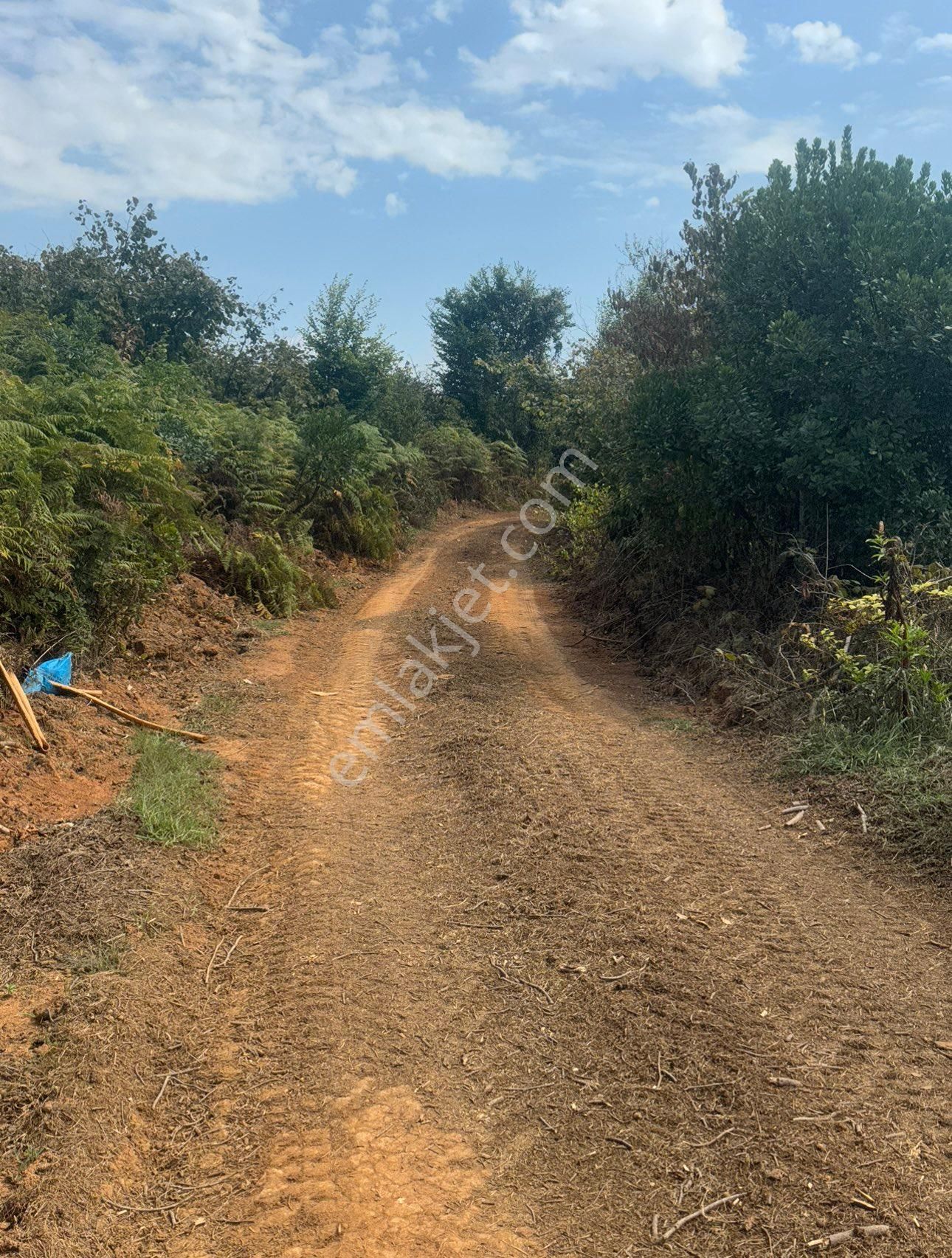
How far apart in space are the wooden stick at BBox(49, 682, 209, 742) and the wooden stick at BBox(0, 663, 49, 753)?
673 millimetres

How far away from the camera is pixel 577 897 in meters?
4.93

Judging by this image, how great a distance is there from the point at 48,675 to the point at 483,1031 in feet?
16.8

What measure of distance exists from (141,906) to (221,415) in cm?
1190

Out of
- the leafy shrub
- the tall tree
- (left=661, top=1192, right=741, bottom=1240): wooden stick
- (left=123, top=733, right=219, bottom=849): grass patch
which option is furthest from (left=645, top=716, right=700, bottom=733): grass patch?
the tall tree

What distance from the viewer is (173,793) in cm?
625

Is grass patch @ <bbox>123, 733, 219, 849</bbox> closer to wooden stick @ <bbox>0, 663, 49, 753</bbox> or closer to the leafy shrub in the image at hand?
wooden stick @ <bbox>0, 663, 49, 753</bbox>

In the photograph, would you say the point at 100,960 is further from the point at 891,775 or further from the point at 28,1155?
the point at 891,775

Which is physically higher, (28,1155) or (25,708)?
(25,708)

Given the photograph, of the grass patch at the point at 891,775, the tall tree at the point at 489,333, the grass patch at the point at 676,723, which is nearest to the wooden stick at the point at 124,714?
the grass patch at the point at 676,723

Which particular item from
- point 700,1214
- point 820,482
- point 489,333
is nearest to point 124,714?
point 700,1214

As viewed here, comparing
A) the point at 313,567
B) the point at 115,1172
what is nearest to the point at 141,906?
the point at 115,1172

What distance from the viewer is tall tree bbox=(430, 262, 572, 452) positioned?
121 ft

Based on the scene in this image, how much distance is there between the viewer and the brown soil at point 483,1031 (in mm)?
2920

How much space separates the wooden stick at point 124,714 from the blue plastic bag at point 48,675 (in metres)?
0.05
